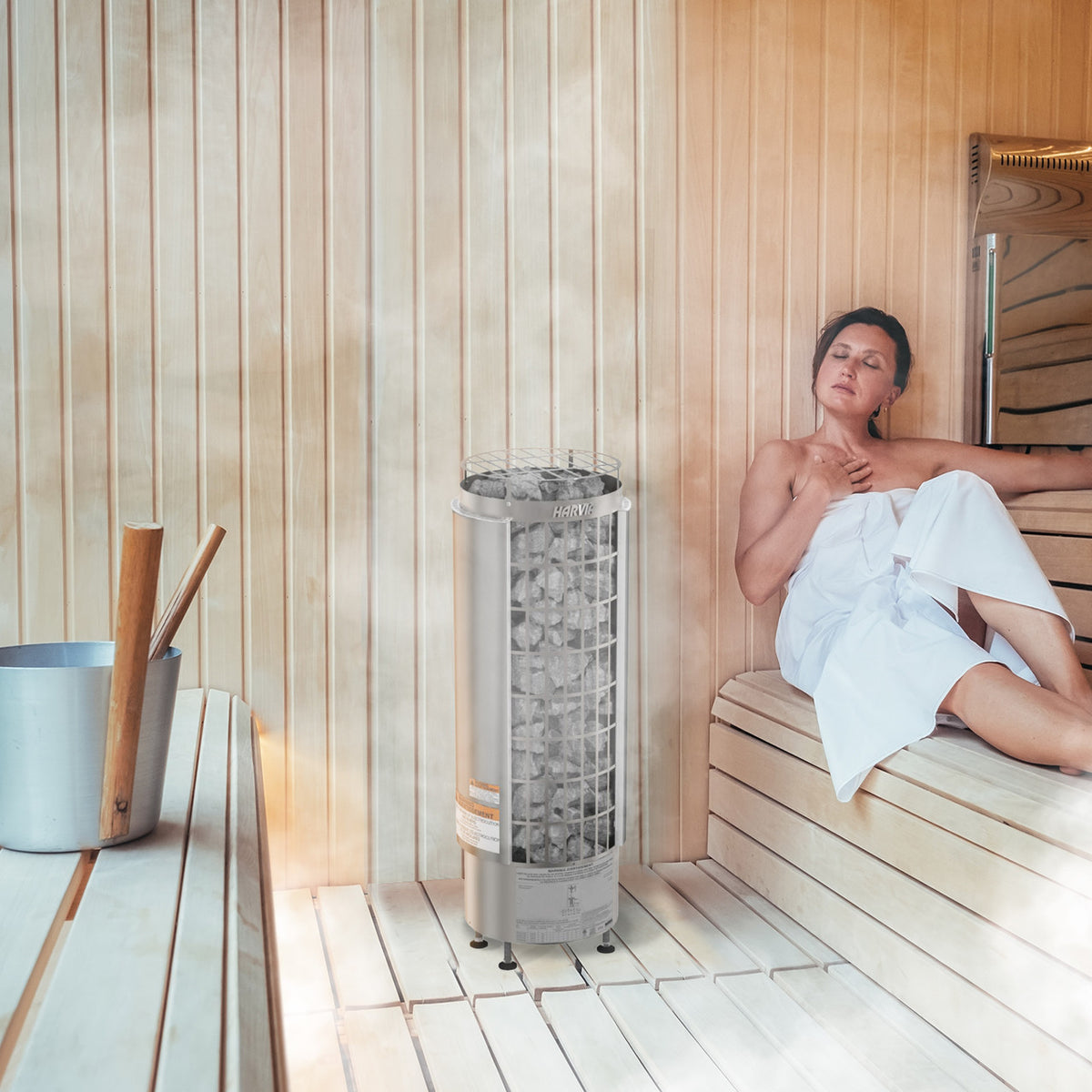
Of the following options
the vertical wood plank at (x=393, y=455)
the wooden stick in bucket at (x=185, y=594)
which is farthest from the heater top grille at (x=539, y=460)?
the wooden stick in bucket at (x=185, y=594)

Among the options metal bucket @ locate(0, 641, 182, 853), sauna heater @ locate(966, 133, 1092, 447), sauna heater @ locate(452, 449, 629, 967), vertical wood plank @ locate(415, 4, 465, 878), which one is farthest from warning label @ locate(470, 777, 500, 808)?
sauna heater @ locate(966, 133, 1092, 447)

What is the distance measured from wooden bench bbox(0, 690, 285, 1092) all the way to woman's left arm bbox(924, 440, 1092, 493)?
5.68 feet

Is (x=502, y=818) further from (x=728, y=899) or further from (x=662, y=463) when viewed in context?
(x=662, y=463)

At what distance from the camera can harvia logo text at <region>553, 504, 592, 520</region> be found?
167 centimetres

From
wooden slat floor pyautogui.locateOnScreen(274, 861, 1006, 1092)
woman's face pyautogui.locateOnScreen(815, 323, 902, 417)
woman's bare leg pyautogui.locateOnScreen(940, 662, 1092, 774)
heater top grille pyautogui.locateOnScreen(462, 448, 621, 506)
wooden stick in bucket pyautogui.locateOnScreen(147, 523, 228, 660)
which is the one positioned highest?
woman's face pyautogui.locateOnScreen(815, 323, 902, 417)

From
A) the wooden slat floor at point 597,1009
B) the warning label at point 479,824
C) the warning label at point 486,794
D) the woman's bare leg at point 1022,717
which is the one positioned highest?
the woman's bare leg at point 1022,717

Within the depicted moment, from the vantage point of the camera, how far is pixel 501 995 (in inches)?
63.8

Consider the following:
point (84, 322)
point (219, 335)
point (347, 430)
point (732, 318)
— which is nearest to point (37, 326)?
point (84, 322)

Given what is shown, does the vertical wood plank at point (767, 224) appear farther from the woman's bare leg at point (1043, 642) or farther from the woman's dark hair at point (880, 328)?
the woman's bare leg at point (1043, 642)

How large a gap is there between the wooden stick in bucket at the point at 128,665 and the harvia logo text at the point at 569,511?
827 millimetres

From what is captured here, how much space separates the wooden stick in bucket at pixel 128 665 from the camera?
901 millimetres

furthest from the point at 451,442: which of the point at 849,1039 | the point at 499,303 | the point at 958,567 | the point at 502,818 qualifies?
the point at 849,1039

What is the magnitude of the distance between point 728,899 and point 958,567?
78cm

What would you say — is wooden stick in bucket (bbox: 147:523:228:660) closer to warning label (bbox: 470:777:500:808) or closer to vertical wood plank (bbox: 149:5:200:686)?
warning label (bbox: 470:777:500:808)
